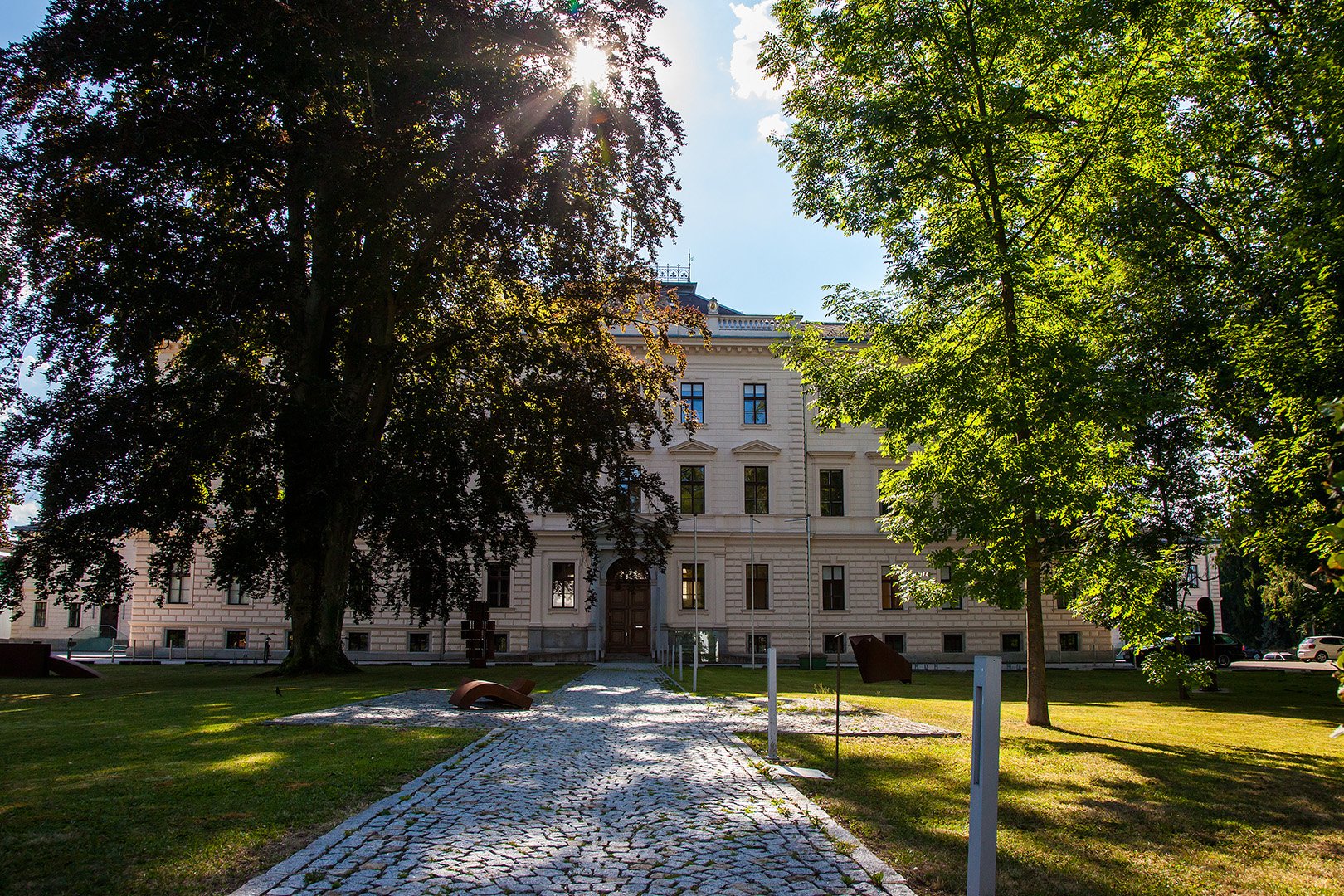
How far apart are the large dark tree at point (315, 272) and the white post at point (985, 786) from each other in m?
13.6

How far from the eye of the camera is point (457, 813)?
6.28 metres

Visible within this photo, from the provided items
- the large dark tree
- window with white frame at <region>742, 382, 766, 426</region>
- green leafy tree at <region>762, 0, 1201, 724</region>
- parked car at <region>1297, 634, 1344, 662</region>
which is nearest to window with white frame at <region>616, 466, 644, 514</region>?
the large dark tree

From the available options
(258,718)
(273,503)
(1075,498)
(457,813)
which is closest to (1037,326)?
(1075,498)

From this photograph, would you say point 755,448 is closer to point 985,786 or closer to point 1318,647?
point 1318,647

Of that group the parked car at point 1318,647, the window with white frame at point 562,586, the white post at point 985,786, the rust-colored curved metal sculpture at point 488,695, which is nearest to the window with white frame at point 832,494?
the window with white frame at point 562,586

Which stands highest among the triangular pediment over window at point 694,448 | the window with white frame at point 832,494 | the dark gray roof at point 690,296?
the dark gray roof at point 690,296

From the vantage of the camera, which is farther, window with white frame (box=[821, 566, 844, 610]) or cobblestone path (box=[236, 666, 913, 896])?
window with white frame (box=[821, 566, 844, 610])

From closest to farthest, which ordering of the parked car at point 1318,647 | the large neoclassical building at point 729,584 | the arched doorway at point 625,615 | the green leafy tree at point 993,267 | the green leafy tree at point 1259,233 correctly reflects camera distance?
the green leafy tree at point 993,267, the green leafy tree at point 1259,233, the large neoclassical building at point 729,584, the arched doorway at point 625,615, the parked car at point 1318,647

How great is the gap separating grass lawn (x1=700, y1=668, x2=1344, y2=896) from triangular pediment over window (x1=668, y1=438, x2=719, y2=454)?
80.4 ft

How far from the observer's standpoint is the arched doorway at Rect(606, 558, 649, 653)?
38.5 m

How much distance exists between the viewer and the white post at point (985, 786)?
13.8ft

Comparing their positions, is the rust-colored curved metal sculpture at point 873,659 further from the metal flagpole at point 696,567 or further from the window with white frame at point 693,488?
the window with white frame at point 693,488

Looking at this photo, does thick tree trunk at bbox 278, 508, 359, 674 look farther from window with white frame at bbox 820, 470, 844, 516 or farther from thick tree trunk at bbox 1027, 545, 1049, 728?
window with white frame at bbox 820, 470, 844, 516

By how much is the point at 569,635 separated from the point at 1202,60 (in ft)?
96.4
